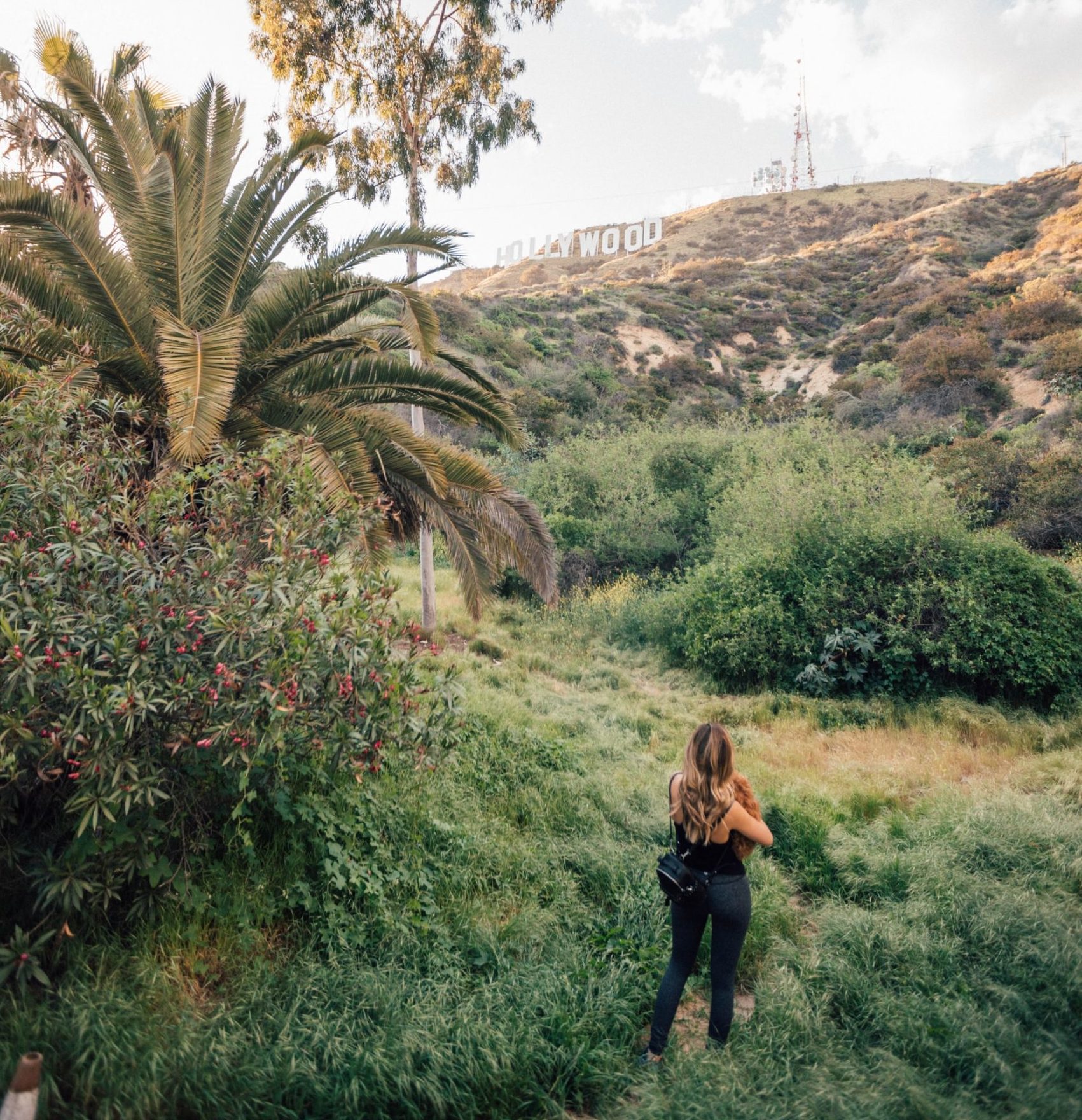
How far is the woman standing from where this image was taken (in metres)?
3.47

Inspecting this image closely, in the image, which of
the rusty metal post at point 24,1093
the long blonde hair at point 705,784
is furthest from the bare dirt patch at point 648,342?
the rusty metal post at point 24,1093

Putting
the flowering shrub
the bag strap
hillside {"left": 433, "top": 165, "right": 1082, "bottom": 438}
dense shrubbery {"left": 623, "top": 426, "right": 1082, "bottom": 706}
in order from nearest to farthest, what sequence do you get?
1. the flowering shrub
2. the bag strap
3. dense shrubbery {"left": 623, "top": 426, "right": 1082, "bottom": 706}
4. hillside {"left": 433, "top": 165, "right": 1082, "bottom": 438}

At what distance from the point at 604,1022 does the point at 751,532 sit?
10.6 m

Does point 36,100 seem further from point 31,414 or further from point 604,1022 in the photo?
point 604,1022

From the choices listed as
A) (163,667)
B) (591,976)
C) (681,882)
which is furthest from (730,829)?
(163,667)

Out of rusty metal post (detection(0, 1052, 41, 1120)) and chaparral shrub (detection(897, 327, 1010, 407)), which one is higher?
chaparral shrub (detection(897, 327, 1010, 407))

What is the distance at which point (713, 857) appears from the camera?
3.52m

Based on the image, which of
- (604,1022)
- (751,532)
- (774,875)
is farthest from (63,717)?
(751,532)

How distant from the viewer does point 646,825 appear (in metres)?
6.26

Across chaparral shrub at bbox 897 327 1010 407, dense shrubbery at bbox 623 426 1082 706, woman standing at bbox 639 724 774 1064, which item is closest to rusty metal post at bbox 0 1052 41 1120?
woman standing at bbox 639 724 774 1064

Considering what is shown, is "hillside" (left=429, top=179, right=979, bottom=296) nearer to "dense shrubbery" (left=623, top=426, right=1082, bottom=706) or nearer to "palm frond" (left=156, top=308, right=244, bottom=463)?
"dense shrubbery" (left=623, top=426, right=1082, bottom=706)

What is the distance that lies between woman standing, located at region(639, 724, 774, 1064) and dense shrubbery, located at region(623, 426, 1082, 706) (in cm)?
802

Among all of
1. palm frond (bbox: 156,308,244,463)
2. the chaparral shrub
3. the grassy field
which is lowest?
the grassy field

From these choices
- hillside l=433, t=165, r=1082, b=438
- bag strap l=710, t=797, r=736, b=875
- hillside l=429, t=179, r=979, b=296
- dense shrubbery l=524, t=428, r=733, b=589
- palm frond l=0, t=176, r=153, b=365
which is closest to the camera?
bag strap l=710, t=797, r=736, b=875
